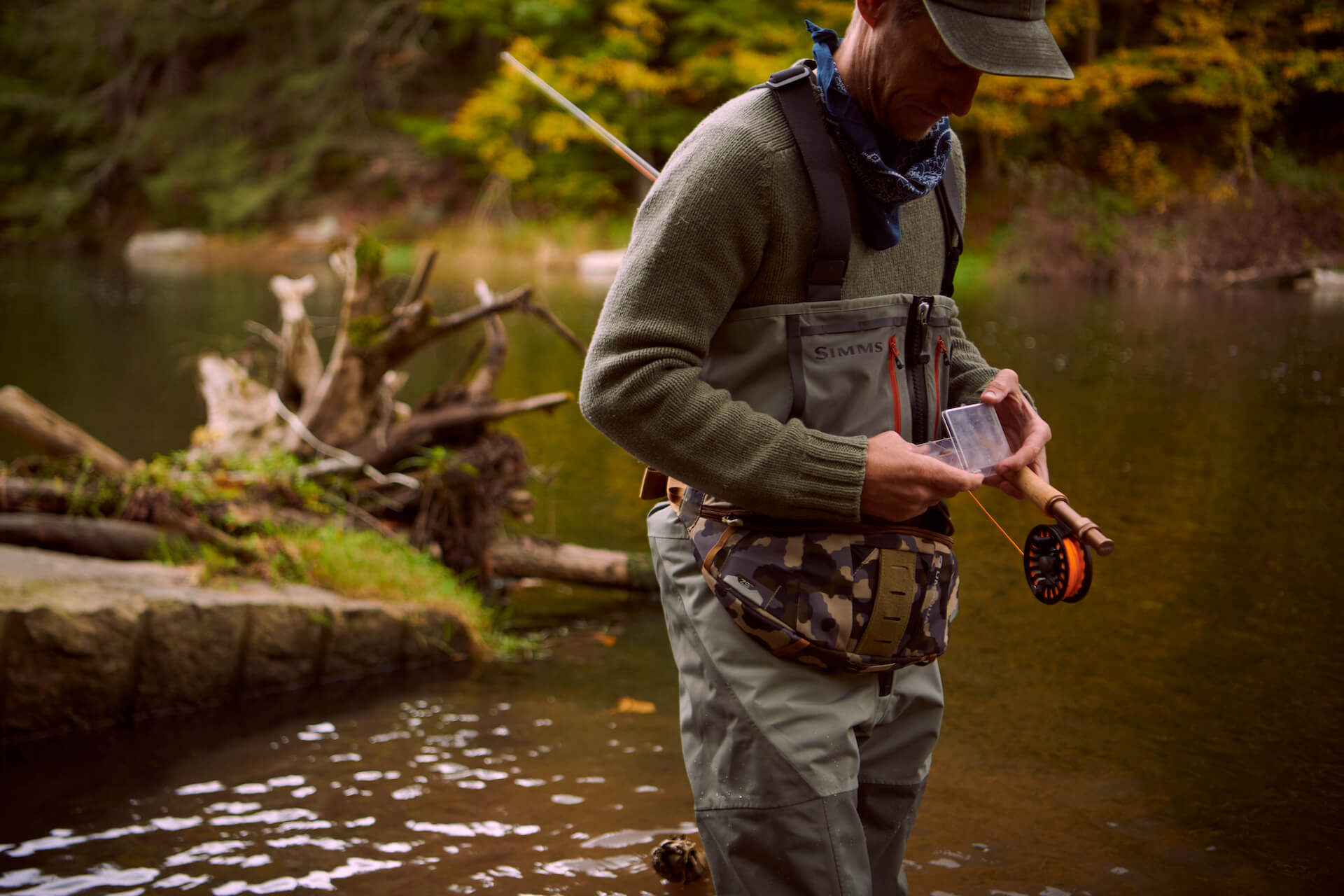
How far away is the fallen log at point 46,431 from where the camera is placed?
5.13 metres

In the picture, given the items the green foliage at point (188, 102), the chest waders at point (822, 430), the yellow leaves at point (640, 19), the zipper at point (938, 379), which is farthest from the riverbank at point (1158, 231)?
the green foliage at point (188, 102)

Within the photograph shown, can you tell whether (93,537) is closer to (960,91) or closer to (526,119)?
(960,91)

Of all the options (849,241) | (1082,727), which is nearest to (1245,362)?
(1082,727)

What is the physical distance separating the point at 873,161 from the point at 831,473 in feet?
1.50

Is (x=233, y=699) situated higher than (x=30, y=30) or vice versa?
(x=30, y=30)

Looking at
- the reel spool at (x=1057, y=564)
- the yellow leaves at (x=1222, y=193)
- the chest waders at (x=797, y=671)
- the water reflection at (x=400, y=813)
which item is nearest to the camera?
the chest waders at (x=797, y=671)

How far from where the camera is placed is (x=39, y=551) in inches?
180

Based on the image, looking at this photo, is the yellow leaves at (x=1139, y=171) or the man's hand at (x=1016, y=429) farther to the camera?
the yellow leaves at (x=1139, y=171)

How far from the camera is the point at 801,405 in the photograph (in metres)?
1.83

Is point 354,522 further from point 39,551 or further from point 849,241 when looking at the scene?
point 849,241

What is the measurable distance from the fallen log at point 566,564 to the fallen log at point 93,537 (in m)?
1.47

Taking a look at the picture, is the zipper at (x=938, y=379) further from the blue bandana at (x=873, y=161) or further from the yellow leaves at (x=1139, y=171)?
the yellow leaves at (x=1139, y=171)

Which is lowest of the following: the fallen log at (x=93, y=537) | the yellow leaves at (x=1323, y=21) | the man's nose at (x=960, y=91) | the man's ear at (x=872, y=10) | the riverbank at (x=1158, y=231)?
the fallen log at (x=93, y=537)

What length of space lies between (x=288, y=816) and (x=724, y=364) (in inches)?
94.8
